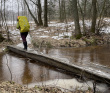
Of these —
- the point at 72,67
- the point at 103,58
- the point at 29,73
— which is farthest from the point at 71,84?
the point at 103,58

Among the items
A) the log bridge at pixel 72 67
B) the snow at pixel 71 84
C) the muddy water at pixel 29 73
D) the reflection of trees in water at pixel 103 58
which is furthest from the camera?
the reflection of trees in water at pixel 103 58

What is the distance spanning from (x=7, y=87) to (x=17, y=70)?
1.86 meters

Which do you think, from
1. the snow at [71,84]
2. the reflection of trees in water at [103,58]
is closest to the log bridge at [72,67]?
the snow at [71,84]

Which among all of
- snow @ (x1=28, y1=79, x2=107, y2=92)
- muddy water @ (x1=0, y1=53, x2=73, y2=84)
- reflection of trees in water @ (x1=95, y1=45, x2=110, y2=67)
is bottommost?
snow @ (x1=28, y1=79, x2=107, y2=92)

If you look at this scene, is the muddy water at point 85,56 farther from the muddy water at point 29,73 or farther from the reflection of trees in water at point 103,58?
the muddy water at point 29,73

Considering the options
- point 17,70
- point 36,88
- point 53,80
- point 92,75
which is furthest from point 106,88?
point 17,70

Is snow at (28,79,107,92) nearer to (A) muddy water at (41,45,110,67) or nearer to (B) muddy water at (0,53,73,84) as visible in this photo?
(B) muddy water at (0,53,73,84)

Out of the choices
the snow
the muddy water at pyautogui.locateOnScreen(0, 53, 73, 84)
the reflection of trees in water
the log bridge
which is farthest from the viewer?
the reflection of trees in water

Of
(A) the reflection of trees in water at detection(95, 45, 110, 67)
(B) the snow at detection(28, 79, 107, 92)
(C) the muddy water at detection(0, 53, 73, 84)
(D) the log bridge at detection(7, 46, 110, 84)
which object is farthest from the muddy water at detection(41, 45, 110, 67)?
(B) the snow at detection(28, 79, 107, 92)

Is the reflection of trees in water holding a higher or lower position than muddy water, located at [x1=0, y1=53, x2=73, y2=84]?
higher

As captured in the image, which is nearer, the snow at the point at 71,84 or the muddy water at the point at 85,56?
the snow at the point at 71,84

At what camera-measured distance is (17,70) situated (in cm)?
574

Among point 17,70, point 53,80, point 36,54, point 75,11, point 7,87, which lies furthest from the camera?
point 75,11

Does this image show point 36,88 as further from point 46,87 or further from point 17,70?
→ point 17,70
